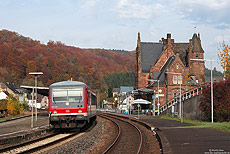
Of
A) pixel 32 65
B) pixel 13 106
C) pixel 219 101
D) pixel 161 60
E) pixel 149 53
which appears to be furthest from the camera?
pixel 32 65

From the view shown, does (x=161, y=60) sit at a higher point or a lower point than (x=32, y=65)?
lower

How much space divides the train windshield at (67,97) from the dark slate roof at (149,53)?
217 feet

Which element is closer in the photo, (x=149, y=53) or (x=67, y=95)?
(x=67, y=95)

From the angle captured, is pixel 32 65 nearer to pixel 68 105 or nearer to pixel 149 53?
pixel 149 53

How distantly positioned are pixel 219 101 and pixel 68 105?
1488 centimetres

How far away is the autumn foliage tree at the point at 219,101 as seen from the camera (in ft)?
91.3

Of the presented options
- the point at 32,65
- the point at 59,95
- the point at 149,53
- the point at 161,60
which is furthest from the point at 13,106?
the point at 32,65

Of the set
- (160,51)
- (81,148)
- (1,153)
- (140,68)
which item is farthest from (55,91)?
(160,51)

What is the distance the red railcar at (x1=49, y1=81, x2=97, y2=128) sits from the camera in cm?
2111

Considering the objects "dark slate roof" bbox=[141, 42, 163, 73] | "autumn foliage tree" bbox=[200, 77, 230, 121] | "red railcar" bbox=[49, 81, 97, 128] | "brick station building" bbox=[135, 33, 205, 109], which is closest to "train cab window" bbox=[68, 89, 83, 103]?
"red railcar" bbox=[49, 81, 97, 128]

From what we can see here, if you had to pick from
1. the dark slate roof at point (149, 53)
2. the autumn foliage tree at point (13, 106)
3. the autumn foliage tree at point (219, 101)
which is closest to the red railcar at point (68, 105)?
the autumn foliage tree at point (219, 101)

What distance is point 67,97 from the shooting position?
70.6 feet

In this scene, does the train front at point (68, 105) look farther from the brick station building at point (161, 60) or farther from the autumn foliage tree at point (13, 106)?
the brick station building at point (161, 60)

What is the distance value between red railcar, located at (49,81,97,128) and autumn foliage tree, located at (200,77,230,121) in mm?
12844
